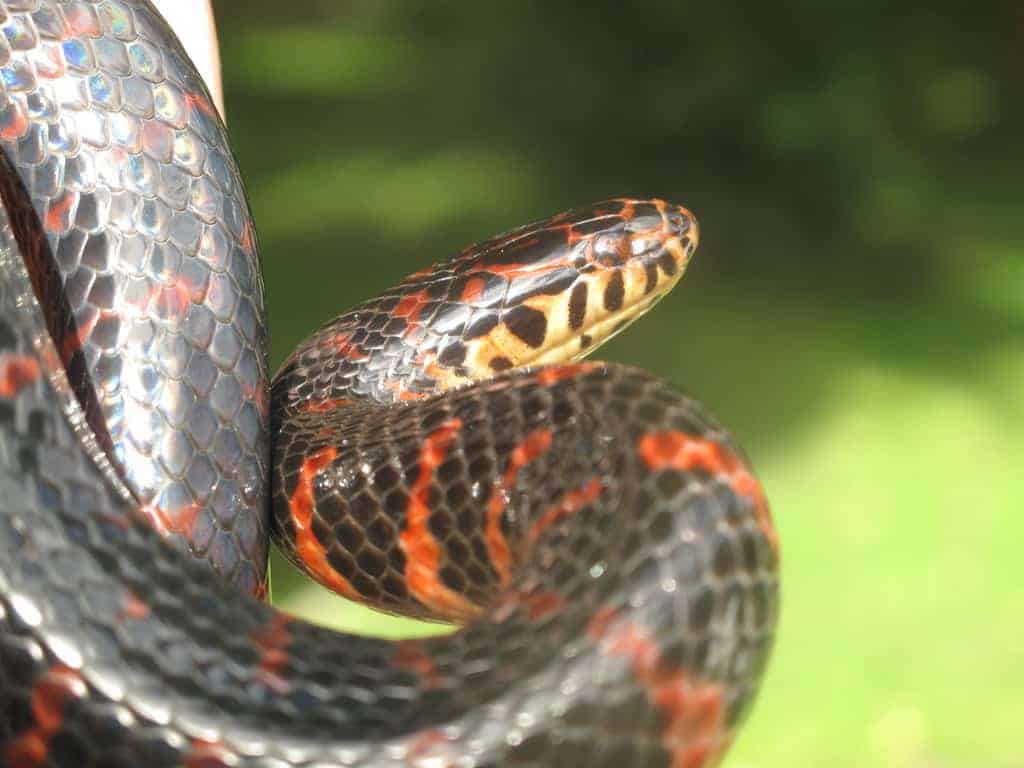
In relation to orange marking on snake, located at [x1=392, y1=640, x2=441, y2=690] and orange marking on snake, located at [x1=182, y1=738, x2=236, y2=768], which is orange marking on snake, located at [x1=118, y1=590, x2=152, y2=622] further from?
orange marking on snake, located at [x1=392, y1=640, x2=441, y2=690]

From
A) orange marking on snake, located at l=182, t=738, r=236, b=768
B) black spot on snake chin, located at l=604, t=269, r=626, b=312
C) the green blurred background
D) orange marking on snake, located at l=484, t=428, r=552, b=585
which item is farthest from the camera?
the green blurred background

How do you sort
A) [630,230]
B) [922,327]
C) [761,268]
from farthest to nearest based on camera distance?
[761,268] → [922,327] → [630,230]

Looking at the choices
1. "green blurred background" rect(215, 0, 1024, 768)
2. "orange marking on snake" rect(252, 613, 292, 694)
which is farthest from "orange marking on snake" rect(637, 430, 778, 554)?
"green blurred background" rect(215, 0, 1024, 768)

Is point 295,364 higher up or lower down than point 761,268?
higher up

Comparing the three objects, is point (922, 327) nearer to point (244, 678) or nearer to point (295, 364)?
point (295, 364)

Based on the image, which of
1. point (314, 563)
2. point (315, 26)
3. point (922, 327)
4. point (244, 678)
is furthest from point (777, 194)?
point (244, 678)

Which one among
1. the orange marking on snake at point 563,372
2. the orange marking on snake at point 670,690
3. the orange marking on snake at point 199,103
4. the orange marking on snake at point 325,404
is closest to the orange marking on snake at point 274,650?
the orange marking on snake at point 670,690

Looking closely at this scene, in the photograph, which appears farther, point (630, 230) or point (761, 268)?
point (761, 268)
